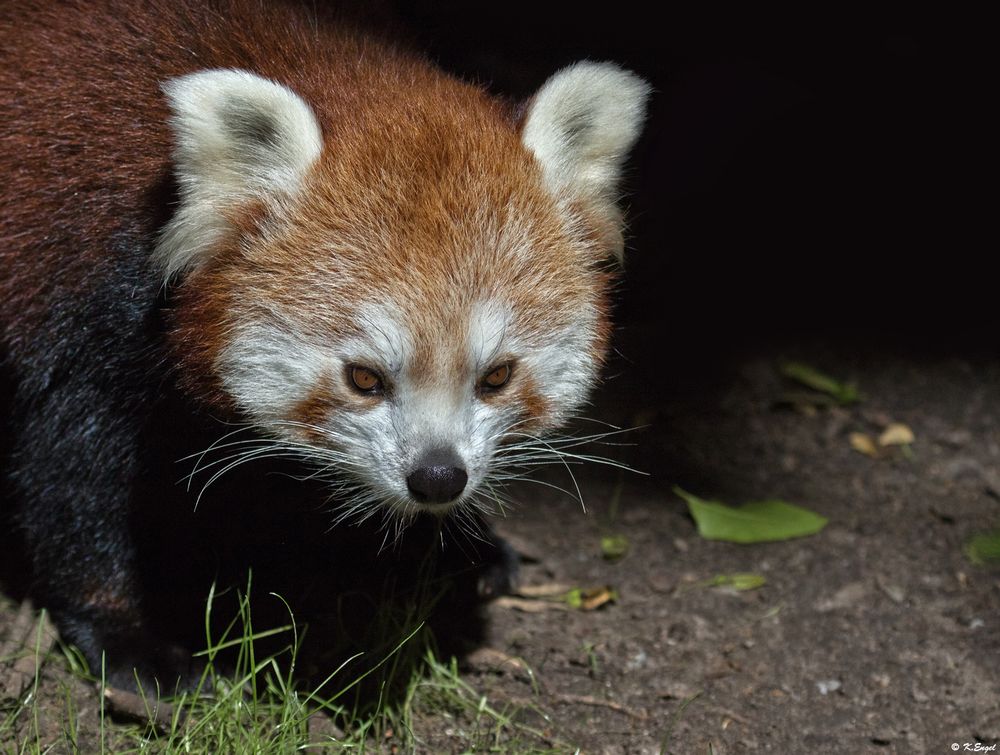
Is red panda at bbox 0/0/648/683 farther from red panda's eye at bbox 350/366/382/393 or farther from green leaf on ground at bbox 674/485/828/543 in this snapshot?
green leaf on ground at bbox 674/485/828/543

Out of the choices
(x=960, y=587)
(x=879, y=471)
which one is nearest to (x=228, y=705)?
(x=960, y=587)

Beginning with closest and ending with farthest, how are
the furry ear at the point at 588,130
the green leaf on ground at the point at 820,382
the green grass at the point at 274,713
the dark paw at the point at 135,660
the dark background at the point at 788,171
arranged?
the furry ear at the point at 588,130
the green grass at the point at 274,713
the dark paw at the point at 135,660
the green leaf on ground at the point at 820,382
the dark background at the point at 788,171

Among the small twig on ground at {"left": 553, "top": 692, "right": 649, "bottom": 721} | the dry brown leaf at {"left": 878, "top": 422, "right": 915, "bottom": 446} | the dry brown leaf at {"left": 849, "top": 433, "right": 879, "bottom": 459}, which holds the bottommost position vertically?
the small twig on ground at {"left": 553, "top": 692, "right": 649, "bottom": 721}

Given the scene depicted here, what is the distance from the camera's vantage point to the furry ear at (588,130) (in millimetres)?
3320

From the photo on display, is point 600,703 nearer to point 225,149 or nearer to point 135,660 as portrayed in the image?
point 135,660

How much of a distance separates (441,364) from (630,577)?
71.3 inches

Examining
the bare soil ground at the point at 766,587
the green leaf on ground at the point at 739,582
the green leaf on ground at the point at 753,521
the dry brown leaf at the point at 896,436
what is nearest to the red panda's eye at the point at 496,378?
the bare soil ground at the point at 766,587

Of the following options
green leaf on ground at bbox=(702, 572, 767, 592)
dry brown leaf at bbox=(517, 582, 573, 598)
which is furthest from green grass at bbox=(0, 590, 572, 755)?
green leaf on ground at bbox=(702, 572, 767, 592)

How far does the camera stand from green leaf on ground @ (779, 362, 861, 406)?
5648 millimetres

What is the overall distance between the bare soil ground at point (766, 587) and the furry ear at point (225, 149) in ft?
4.97

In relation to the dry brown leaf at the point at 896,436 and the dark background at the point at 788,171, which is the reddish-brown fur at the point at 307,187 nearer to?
the dark background at the point at 788,171

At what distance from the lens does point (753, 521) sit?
190 inches

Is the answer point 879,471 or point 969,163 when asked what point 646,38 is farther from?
point 879,471

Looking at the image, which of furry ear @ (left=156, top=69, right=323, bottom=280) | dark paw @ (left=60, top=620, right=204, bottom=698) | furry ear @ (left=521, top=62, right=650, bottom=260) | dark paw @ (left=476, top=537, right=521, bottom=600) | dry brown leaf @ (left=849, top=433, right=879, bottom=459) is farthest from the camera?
dry brown leaf @ (left=849, top=433, right=879, bottom=459)
